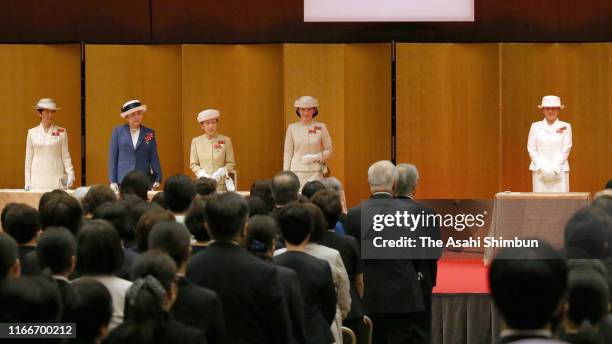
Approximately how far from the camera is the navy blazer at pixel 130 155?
888 cm

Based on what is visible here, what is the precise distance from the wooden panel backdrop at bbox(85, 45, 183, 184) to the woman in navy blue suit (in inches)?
55.3

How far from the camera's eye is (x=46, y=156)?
927cm

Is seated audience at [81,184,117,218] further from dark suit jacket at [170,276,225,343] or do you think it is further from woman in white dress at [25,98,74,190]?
woman in white dress at [25,98,74,190]

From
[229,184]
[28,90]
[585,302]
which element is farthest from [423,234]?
[28,90]

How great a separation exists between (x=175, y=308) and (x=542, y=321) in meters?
1.24

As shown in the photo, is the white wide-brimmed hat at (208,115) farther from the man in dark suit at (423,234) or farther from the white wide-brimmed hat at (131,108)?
the man in dark suit at (423,234)

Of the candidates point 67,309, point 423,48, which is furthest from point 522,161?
point 67,309

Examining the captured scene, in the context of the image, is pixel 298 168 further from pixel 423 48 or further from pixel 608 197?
pixel 608 197

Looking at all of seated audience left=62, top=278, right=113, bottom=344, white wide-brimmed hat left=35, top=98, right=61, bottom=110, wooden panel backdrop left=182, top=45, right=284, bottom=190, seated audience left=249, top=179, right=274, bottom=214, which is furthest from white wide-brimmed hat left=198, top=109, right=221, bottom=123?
seated audience left=62, top=278, right=113, bottom=344

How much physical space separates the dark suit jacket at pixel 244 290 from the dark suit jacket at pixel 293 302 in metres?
0.07

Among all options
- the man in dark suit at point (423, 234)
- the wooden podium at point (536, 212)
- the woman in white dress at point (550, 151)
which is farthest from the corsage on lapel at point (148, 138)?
the man in dark suit at point (423, 234)

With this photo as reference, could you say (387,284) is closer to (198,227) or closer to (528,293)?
(198,227)

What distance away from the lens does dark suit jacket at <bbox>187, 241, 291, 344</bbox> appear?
3346mm

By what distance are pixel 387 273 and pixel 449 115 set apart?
5461mm
